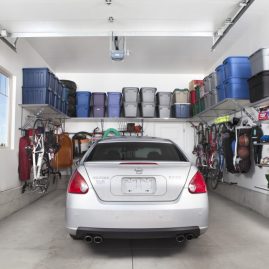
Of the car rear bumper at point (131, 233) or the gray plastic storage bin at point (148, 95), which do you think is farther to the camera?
the gray plastic storage bin at point (148, 95)

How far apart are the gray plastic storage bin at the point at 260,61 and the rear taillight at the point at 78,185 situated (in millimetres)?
3004

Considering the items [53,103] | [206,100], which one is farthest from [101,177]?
[206,100]

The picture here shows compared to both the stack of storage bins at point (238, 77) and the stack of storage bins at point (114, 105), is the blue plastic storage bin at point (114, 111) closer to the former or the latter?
Answer: the stack of storage bins at point (114, 105)

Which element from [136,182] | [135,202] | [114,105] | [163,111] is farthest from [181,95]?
[135,202]

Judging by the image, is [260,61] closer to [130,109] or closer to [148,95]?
[148,95]

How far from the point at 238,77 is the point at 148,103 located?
3.46 m

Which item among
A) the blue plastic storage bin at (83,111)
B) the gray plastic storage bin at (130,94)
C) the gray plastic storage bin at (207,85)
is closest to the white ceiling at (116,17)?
the gray plastic storage bin at (207,85)

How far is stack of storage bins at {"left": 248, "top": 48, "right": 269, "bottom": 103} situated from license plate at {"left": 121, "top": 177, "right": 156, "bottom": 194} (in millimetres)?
2467

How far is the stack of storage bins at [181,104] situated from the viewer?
27.9 ft

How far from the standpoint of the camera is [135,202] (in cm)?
273

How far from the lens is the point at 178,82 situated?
935 cm

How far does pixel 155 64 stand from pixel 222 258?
20.1ft

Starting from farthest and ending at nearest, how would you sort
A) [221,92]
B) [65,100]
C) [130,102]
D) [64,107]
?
[130,102]
[65,100]
[64,107]
[221,92]

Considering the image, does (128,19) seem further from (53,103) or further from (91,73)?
(91,73)
